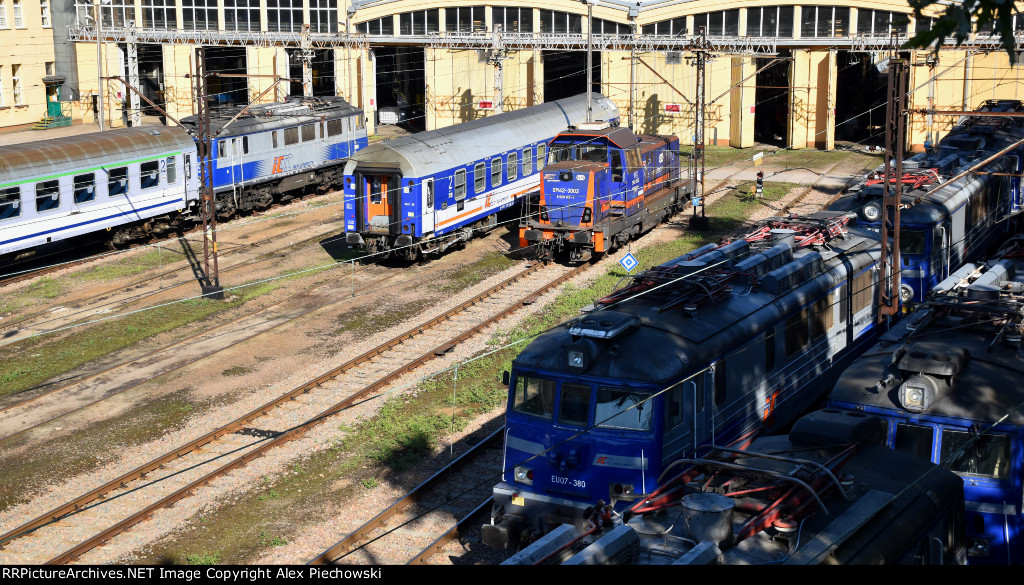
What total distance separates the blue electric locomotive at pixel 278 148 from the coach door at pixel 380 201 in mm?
7983

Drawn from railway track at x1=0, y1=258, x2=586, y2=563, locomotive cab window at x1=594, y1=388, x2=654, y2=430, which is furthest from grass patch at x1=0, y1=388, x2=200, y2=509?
locomotive cab window at x1=594, y1=388, x2=654, y2=430

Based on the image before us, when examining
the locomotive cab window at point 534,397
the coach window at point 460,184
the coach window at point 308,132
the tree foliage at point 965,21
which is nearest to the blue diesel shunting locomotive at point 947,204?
the locomotive cab window at point 534,397

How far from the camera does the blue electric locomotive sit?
37.2 meters

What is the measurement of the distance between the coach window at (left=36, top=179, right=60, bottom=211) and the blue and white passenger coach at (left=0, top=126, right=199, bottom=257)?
0.09 feet

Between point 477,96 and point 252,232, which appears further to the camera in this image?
point 477,96

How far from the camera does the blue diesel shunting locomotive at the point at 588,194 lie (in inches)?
1186

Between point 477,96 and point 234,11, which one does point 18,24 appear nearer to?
point 234,11

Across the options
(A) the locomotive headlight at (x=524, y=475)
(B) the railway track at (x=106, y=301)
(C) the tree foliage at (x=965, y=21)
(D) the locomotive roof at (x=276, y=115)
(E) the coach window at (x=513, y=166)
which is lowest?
(B) the railway track at (x=106, y=301)

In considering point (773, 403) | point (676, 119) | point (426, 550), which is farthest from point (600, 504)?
point (676, 119)

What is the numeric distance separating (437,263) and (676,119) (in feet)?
91.1

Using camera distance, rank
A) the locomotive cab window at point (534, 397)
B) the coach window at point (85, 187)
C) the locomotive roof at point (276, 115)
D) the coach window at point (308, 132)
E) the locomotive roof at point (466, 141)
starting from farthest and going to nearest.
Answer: the coach window at point (308, 132), the locomotive roof at point (276, 115), the coach window at point (85, 187), the locomotive roof at point (466, 141), the locomotive cab window at point (534, 397)

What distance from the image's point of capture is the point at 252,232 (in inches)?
1436

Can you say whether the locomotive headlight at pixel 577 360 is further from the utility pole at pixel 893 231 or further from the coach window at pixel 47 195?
the coach window at pixel 47 195

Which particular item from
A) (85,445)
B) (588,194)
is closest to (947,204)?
(588,194)
